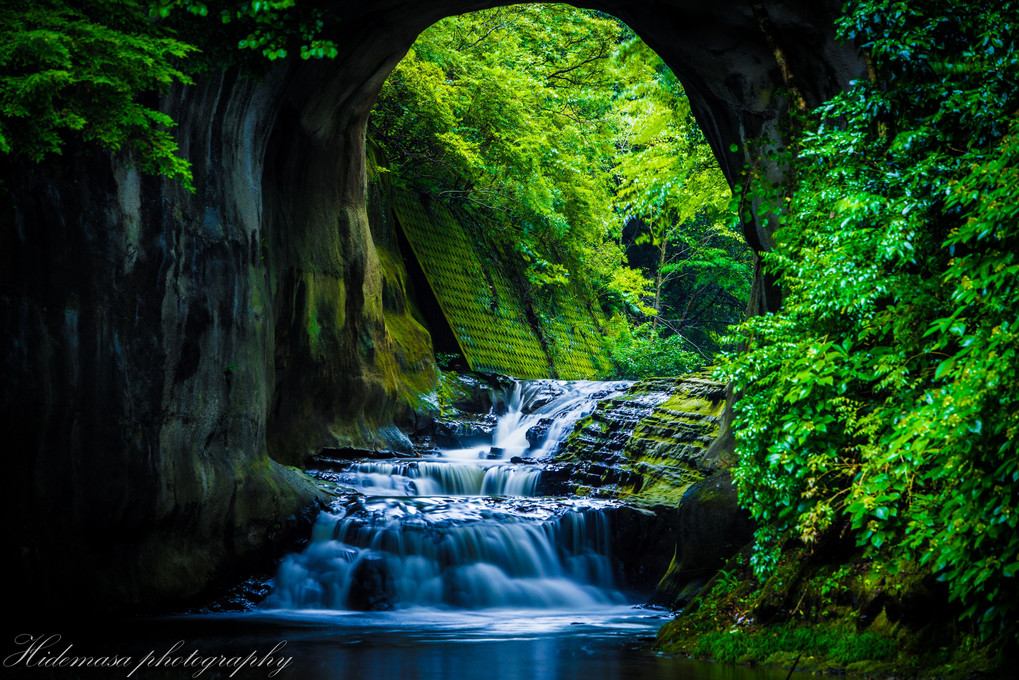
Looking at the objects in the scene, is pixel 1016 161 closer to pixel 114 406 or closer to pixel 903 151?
pixel 903 151

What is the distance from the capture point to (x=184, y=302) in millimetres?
8570

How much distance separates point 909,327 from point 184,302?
6735 mm

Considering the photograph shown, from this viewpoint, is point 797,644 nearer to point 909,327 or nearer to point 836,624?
point 836,624

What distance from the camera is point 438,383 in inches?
656

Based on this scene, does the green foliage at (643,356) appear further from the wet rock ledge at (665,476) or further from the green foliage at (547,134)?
the wet rock ledge at (665,476)

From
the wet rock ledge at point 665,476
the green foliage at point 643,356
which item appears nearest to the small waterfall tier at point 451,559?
Result: the wet rock ledge at point 665,476

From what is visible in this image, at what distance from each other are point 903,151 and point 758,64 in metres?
3.99

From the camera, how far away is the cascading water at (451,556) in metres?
9.51

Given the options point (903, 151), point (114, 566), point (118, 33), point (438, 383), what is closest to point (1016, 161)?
point (903, 151)

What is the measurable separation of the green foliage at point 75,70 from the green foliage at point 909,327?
192 inches

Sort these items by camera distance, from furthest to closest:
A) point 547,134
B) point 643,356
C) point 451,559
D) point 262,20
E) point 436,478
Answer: point 643,356
point 547,134
point 436,478
point 451,559
point 262,20

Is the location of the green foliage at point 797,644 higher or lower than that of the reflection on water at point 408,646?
higher

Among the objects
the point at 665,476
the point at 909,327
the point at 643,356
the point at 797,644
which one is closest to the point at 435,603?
the point at 665,476

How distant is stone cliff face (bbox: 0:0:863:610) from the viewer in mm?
7629
